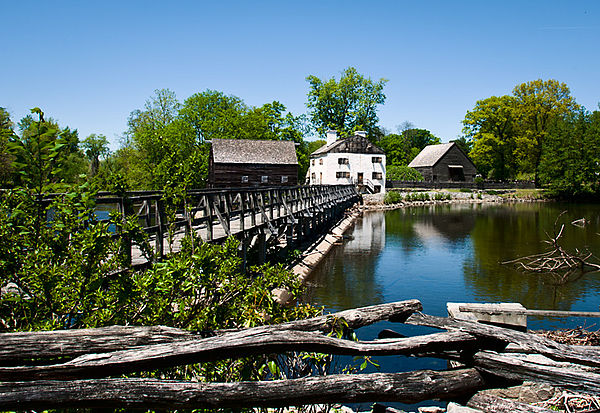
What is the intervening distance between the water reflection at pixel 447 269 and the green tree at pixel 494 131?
3134cm

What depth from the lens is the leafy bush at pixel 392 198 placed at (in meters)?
56.1

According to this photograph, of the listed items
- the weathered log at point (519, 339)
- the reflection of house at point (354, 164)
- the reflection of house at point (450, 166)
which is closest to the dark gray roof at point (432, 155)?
the reflection of house at point (450, 166)

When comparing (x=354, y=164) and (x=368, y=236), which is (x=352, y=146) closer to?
(x=354, y=164)

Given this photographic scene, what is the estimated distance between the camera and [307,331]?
3541 millimetres

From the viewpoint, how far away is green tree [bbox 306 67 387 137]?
226 feet

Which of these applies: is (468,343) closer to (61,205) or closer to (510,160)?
(61,205)

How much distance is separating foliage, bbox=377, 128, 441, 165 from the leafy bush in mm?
33115

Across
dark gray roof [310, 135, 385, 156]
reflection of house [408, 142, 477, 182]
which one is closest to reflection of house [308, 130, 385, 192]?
dark gray roof [310, 135, 385, 156]

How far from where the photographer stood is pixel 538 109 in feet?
209

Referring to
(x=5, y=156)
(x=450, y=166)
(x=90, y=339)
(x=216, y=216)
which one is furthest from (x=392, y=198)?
(x=90, y=339)

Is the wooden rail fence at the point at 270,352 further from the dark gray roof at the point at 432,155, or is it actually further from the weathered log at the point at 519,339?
the dark gray roof at the point at 432,155

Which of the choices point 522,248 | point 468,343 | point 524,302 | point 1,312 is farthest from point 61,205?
point 522,248

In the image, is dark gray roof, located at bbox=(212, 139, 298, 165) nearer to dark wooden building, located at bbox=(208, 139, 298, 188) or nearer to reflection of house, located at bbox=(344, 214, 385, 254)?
dark wooden building, located at bbox=(208, 139, 298, 188)

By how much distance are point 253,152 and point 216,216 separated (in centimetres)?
3715
